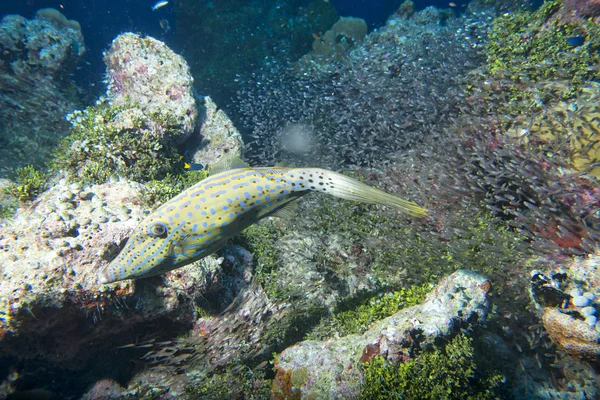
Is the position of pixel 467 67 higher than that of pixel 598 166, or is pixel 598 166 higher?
pixel 467 67

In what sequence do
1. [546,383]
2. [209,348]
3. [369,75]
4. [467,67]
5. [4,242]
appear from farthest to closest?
[369,75]
[467,67]
[209,348]
[546,383]
[4,242]

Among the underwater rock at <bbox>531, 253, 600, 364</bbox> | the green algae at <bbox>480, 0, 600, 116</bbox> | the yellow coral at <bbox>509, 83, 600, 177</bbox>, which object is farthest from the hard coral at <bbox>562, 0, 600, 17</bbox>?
the underwater rock at <bbox>531, 253, 600, 364</bbox>

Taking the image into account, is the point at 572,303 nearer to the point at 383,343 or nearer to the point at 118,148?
the point at 383,343

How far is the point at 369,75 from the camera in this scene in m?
9.92

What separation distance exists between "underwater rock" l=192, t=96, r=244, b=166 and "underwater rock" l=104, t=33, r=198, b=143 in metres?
0.69

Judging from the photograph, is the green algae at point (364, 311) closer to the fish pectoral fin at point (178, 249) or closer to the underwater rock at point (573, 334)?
the underwater rock at point (573, 334)

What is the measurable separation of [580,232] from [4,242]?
8773 millimetres

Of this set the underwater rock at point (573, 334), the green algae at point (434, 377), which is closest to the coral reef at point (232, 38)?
the green algae at point (434, 377)

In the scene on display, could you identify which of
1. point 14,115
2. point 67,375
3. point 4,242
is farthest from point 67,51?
point 67,375

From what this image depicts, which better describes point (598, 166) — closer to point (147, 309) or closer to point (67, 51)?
point (147, 309)

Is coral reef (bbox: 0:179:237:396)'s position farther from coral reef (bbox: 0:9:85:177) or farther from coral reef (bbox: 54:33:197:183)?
coral reef (bbox: 0:9:85:177)

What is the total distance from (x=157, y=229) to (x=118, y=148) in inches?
177

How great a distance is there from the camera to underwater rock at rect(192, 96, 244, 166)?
8.24m

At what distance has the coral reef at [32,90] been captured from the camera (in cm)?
1010
